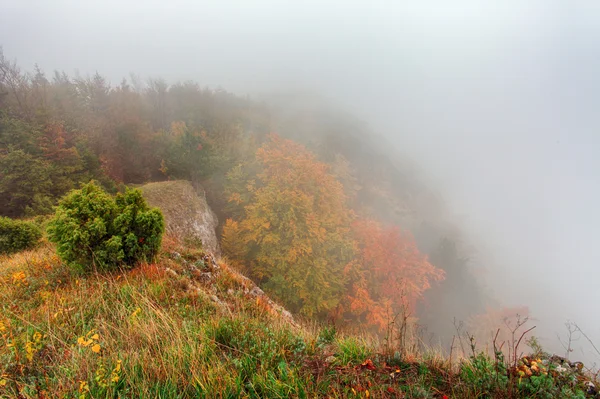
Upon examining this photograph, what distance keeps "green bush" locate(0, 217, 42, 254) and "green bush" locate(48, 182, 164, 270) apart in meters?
7.55

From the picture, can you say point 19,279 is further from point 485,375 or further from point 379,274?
point 379,274

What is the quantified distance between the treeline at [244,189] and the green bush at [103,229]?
306 inches

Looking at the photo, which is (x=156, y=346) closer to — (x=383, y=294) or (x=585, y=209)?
(x=383, y=294)

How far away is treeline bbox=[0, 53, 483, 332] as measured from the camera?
15.9 m

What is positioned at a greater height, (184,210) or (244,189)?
(244,189)

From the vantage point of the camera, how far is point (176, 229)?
14.6m

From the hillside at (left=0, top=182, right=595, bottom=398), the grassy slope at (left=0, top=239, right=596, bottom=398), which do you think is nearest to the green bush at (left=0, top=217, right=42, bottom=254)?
the grassy slope at (left=0, top=239, right=596, bottom=398)

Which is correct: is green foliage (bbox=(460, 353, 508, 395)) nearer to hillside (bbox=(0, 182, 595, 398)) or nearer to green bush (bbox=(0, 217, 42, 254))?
hillside (bbox=(0, 182, 595, 398))

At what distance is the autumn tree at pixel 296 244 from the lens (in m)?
15.8

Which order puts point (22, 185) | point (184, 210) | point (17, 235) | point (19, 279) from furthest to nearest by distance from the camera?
point (184, 210) < point (22, 185) < point (17, 235) < point (19, 279)

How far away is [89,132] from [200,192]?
44.9 ft

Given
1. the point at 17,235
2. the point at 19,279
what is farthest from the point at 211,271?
the point at 17,235

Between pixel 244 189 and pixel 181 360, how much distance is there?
18771 millimetres

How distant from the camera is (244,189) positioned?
813 inches
